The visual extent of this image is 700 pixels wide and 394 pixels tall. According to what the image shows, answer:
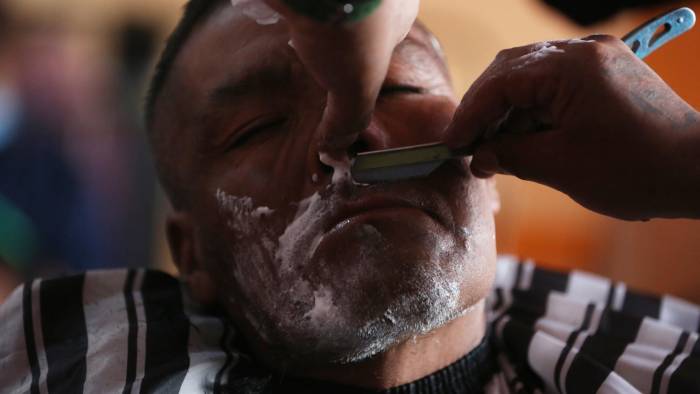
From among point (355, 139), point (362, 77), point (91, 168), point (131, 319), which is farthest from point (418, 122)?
point (91, 168)

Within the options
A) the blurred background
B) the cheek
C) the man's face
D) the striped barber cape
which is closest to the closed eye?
the man's face

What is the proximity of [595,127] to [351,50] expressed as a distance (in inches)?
8.6

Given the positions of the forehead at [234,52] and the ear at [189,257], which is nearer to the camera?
the forehead at [234,52]

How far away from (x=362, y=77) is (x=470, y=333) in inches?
17.6

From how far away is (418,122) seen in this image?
729 mm

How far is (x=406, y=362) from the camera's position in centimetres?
78

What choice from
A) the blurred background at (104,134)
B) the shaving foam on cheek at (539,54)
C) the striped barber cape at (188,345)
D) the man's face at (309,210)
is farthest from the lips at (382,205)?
the blurred background at (104,134)

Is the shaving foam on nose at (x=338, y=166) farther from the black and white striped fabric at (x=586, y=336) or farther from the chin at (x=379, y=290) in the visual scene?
the black and white striped fabric at (x=586, y=336)

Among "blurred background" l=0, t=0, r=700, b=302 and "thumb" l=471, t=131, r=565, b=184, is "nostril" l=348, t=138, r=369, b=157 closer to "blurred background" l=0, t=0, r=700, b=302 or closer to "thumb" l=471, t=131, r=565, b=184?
"thumb" l=471, t=131, r=565, b=184

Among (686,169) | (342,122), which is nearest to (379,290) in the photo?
(342,122)

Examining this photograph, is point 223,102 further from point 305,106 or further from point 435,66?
point 435,66

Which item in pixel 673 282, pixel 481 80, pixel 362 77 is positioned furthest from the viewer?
pixel 673 282

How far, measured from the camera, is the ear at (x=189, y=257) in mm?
918

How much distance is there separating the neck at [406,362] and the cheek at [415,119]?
216mm
